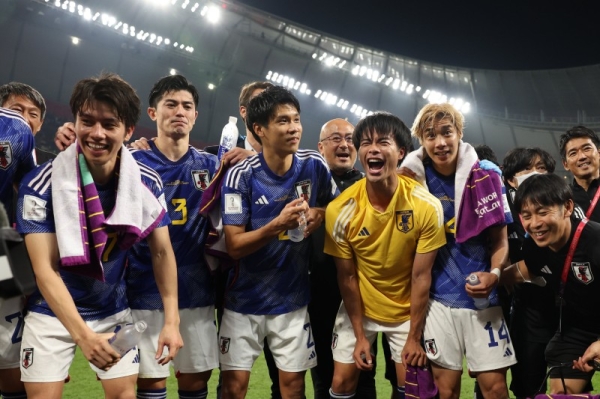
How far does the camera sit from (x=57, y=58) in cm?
1822

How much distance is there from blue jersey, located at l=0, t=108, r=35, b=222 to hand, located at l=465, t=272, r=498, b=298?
230 centimetres

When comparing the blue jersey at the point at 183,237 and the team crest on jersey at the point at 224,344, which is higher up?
the blue jersey at the point at 183,237

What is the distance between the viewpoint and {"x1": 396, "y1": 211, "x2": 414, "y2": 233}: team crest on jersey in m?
2.97

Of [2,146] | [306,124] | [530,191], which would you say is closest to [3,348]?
[2,146]

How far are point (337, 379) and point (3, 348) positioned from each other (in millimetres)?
1677

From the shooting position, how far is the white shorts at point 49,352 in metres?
2.42

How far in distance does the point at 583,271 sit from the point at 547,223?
0.31m

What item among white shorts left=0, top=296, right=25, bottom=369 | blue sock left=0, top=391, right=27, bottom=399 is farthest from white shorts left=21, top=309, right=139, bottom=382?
blue sock left=0, top=391, right=27, bottom=399

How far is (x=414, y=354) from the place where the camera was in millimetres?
2967

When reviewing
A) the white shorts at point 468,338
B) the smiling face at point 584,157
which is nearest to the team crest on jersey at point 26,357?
the white shorts at point 468,338

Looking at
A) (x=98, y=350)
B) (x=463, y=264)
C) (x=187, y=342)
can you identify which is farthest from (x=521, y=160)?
(x=98, y=350)

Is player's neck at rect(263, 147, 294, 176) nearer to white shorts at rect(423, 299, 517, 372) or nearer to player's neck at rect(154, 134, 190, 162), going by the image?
player's neck at rect(154, 134, 190, 162)

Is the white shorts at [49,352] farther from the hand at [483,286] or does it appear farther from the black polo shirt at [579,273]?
the black polo shirt at [579,273]

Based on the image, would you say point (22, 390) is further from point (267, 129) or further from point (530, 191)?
point (530, 191)
